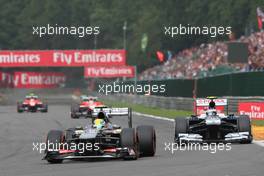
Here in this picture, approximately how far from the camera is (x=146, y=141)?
1827 cm

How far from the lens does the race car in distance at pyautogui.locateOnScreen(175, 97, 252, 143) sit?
21.2 m

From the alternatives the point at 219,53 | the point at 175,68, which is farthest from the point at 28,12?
the point at 219,53

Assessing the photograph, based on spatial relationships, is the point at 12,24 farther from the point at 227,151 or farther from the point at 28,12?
the point at 227,151

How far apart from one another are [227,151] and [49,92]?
295 ft

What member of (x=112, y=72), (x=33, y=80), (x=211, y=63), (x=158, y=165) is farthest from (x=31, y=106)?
(x=33, y=80)

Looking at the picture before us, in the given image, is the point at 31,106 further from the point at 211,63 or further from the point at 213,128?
the point at 213,128

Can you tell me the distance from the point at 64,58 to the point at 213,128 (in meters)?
62.1

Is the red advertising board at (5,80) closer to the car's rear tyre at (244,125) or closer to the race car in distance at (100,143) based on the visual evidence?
the car's rear tyre at (244,125)

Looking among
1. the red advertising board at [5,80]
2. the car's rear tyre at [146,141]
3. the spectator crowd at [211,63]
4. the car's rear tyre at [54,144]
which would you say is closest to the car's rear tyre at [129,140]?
the car's rear tyre at [146,141]

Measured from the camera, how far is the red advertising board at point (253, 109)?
31.8 metres

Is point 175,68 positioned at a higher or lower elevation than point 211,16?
lower

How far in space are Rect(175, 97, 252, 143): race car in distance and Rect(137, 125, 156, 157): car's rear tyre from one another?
292cm

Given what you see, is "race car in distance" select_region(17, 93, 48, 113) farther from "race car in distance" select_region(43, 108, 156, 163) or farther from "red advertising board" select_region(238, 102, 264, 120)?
"race car in distance" select_region(43, 108, 156, 163)

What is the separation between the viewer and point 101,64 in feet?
270
